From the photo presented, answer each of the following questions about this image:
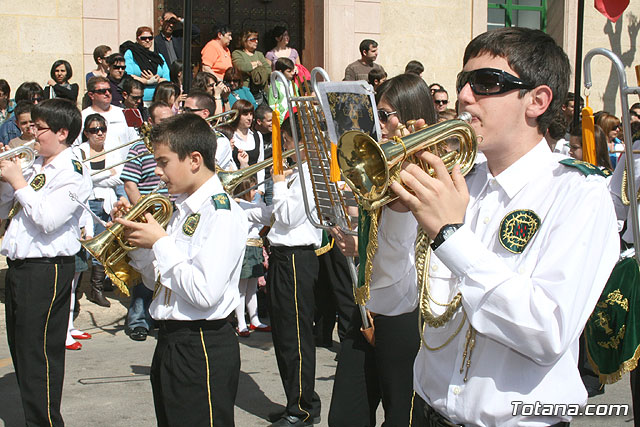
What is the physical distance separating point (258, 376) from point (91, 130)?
3145mm

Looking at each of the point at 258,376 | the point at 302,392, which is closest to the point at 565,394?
the point at 302,392

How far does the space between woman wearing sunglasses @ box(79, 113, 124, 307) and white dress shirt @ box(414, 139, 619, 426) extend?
19.2 feet

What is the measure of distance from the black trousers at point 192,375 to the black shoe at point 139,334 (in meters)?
3.84

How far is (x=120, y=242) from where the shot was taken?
3.71 m

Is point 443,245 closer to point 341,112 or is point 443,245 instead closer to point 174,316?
point 341,112

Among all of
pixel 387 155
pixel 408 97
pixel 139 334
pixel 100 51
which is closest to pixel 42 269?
pixel 408 97

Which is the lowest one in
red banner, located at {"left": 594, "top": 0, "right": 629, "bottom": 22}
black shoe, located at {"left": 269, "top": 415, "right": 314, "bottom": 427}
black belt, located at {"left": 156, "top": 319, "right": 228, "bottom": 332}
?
black shoe, located at {"left": 269, "top": 415, "right": 314, "bottom": 427}

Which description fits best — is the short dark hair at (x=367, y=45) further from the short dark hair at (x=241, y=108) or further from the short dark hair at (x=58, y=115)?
the short dark hair at (x=58, y=115)

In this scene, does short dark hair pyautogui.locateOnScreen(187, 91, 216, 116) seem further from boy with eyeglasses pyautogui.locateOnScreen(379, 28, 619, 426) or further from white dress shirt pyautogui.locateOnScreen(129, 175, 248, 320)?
boy with eyeglasses pyautogui.locateOnScreen(379, 28, 619, 426)

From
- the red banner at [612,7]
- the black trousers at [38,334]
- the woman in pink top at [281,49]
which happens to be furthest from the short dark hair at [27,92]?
the red banner at [612,7]

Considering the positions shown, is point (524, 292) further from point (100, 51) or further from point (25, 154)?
point (100, 51)

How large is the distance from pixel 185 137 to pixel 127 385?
294 cm

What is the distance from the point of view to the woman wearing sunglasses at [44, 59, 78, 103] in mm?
8984

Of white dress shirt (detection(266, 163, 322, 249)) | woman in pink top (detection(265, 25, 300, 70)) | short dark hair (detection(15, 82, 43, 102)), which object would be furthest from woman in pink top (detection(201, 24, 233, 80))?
white dress shirt (detection(266, 163, 322, 249))
